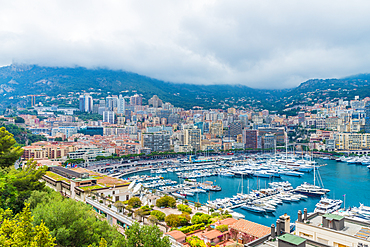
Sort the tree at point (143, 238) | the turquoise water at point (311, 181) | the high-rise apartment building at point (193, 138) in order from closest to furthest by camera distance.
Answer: the tree at point (143, 238) → the turquoise water at point (311, 181) → the high-rise apartment building at point (193, 138)

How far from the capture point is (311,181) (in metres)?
36.0

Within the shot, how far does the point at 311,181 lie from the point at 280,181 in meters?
4.32

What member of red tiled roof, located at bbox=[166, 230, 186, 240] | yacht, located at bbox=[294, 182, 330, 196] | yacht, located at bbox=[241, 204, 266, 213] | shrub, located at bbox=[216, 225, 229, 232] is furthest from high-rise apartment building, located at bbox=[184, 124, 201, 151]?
red tiled roof, located at bbox=[166, 230, 186, 240]

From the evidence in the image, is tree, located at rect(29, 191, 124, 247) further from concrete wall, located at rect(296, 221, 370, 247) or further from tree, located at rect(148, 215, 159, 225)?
concrete wall, located at rect(296, 221, 370, 247)

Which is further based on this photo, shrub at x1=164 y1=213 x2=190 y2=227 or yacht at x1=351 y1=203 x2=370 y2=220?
yacht at x1=351 y1=203 x2=370 y2=220

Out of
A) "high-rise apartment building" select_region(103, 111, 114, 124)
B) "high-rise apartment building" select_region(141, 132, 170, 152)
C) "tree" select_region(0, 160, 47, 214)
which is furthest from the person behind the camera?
"high-rise apartment building" select_region(103, 111, 114, 124)

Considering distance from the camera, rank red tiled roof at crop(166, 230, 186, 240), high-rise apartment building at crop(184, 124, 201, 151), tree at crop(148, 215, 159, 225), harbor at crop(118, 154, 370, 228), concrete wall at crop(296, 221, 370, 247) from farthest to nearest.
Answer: high-rise apartment building at crop(184, 124, 201, 151) < harbor at crop(118, 154, 370, 228) < tree at crop(148, 215, 159, 225) < red tiled roof at crop(166, 230, 186, 240) < concrete wall at crop(296, 221, 370, 247)

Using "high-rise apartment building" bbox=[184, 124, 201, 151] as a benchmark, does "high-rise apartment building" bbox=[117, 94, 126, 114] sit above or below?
above

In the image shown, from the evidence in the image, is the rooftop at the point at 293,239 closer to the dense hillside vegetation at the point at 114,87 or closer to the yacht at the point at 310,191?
the yacht at the point at 310,191

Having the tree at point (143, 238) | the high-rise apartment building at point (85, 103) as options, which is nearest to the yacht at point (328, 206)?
the tree at point (143, 238)

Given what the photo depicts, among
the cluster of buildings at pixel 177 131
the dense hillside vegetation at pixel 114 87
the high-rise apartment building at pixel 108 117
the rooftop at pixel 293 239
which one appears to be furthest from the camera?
the dense hillside vegetation at pixel 114 87

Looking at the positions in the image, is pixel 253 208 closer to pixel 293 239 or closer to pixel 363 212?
pixel 363 212

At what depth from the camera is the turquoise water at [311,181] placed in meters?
22.8

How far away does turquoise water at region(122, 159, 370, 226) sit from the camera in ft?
74.8
